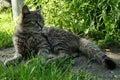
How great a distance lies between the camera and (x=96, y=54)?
4.73 meters

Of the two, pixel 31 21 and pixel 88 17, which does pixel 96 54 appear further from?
pixel 88 17

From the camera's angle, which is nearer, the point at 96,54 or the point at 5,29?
the point at 96,54

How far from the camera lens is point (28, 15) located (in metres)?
4.80

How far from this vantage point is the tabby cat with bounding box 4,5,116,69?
483cm

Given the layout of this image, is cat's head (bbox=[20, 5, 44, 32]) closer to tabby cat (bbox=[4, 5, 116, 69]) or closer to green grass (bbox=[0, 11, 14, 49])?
tabby cat (bbox=[4, 5, 116, 69])

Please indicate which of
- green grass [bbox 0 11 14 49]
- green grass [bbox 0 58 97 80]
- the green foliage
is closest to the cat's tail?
green grass [bbox 0 58 97 80]

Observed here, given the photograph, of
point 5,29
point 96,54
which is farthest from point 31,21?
point 5,29

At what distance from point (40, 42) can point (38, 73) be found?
4.00 feet

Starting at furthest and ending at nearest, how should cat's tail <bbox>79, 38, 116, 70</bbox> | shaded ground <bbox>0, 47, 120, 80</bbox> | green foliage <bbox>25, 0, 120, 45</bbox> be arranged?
→ green foliage <bbox>25, 0, 120, 45</bbox> → cat's tail <bbox>79, 38, 116, 70</bbox> → shaded ground <bbox>0, 47, 120, 80</bbox>

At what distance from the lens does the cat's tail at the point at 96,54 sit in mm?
4406

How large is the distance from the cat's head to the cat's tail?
75cm

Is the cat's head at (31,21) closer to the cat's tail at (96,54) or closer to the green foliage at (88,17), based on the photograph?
the cat's tail at (96,54)

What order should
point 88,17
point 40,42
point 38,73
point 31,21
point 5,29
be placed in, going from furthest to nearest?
point 5,29 < point 88,17 < point 40,42 < point 31,21 < point 38,73

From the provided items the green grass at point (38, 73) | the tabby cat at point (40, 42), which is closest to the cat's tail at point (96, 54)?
the tabby cat at point (40, 42)
